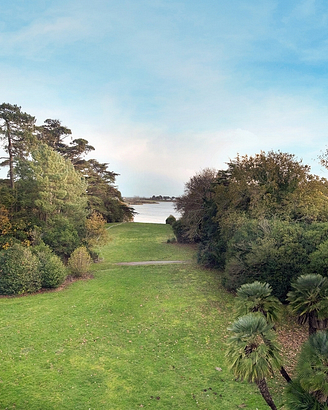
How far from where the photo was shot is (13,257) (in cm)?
1447

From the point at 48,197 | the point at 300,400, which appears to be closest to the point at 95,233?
the point at 48,197

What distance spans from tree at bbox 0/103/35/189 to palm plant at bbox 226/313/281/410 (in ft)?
69.5

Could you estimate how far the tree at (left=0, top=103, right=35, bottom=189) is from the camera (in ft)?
69.4

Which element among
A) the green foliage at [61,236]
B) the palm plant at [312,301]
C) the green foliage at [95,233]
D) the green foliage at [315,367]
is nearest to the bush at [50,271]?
the green foliage at [61,236]

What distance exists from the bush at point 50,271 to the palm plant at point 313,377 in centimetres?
1404

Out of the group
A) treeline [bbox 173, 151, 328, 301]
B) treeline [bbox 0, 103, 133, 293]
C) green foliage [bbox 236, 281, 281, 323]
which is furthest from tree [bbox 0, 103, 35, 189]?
green foliage [bbox 236, 281, 281, 323]

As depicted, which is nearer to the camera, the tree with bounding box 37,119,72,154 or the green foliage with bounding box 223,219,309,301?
the green foliage with bounding box 223,219,309,301

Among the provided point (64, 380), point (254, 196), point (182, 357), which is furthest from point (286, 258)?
point (64, 380)

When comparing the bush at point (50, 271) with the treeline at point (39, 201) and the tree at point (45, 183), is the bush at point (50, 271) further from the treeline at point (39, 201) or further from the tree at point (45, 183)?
the tree at point (45, 183)

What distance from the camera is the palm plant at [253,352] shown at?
4.09 metres

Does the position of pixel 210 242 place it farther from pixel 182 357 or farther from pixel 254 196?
pixel 182 357

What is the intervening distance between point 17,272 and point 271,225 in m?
14.0

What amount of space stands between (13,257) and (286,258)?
14.1 metres

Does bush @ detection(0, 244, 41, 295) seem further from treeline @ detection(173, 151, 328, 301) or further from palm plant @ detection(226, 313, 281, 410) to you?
palm plant @ detection(226, 313, 281, 410)
